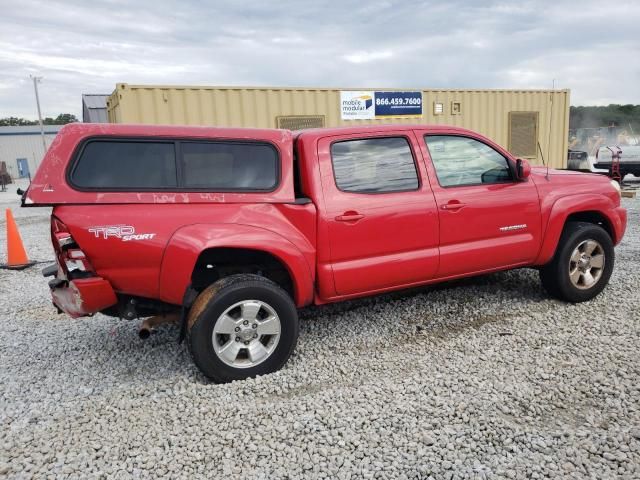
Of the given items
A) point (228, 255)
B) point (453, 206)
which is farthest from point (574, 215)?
point (228, 255)

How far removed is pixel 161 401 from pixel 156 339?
1190 mm

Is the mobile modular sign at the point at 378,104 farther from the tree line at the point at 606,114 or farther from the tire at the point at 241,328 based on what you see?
the tree line at the point at 606,114

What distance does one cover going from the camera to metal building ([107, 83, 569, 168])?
9055mm

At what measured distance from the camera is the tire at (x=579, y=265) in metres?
4.64

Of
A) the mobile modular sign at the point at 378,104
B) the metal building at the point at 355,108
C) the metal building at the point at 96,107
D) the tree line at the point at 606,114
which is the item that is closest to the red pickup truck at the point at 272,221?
the metal building at the point at 355,108

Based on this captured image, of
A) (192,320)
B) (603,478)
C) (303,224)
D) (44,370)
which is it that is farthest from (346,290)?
(44,370)

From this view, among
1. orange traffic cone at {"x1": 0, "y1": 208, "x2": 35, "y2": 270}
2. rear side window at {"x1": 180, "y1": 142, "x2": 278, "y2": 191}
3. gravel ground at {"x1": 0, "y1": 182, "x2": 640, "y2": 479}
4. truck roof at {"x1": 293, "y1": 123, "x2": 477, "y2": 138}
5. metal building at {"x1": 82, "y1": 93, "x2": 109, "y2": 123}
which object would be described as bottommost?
gravel ground at {"x1": 0, "y1": 182, "x2": 640, "y2": 479}

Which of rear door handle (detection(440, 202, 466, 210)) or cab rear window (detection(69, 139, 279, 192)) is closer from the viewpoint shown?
cab rear window (detection(69, 139, 279, 192))

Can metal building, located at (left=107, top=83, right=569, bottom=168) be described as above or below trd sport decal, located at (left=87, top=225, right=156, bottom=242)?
above

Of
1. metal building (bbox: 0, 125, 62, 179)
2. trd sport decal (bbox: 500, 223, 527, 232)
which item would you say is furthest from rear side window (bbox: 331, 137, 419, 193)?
metal building (bbox: 0, 125, 62, 179)

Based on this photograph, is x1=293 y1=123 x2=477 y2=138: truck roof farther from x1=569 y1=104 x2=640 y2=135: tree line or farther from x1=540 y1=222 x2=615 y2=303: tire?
x1=569 y1=104 x2=640 y2=135: tree line

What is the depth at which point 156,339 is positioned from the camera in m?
4.36

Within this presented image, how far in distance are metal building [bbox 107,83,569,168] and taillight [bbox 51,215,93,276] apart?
6245mm

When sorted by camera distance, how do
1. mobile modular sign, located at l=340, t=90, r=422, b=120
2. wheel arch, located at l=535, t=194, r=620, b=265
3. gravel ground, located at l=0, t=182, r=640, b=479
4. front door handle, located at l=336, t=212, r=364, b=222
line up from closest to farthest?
1. gravel ground, located at l=0, t=182, r=640, b=479
2. front door handle, located at l=336, t=212, r=364, b=222
3. wheel arch, located at l=535, t=194, r=620, b=265
4. mobile modular sign, located at l=340, t=90, r=422, b=120
